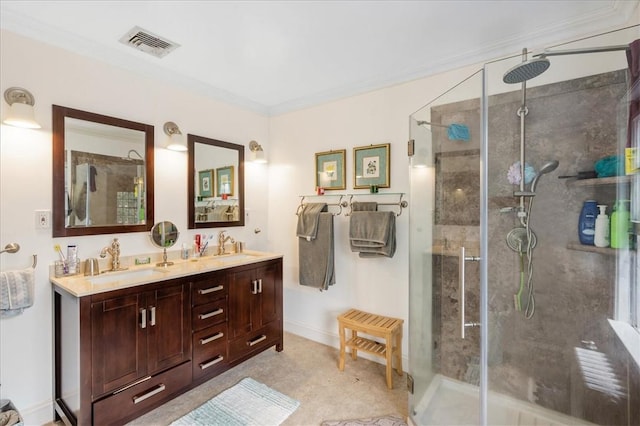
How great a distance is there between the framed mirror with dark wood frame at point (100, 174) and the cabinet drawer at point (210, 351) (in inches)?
36.8

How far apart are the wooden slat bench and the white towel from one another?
202 centimetres

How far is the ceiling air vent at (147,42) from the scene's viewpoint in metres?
1.86

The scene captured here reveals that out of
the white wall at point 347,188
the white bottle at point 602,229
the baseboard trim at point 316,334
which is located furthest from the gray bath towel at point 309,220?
the white bottle at point 602,229

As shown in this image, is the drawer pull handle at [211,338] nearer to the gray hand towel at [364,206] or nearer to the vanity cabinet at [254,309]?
the vanity cabinet at [254,309]

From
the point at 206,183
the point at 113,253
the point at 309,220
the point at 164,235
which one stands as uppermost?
the point at 206,183

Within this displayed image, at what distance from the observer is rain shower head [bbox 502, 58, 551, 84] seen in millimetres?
1538

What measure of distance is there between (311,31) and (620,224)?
2.06 metres

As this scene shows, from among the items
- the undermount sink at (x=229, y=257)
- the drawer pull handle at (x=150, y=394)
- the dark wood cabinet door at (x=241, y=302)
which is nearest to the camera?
the drawer pull handle at (x=150, y=394)

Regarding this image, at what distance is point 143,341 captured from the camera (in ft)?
5.88

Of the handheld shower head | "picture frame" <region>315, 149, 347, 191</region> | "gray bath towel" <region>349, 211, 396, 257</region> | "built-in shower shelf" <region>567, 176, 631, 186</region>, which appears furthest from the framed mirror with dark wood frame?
"built-in shower shelf" <region>567, 176, 631, 186</region>

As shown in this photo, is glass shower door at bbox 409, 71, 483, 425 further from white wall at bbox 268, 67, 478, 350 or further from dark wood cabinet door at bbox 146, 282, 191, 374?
dark wood cabinet door at bbox 146, 282, 191, 374

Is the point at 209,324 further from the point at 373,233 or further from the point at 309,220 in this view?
the point at 373,233

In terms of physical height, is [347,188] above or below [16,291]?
above

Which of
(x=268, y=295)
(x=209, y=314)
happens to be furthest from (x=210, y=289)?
(x=268, y=295)
